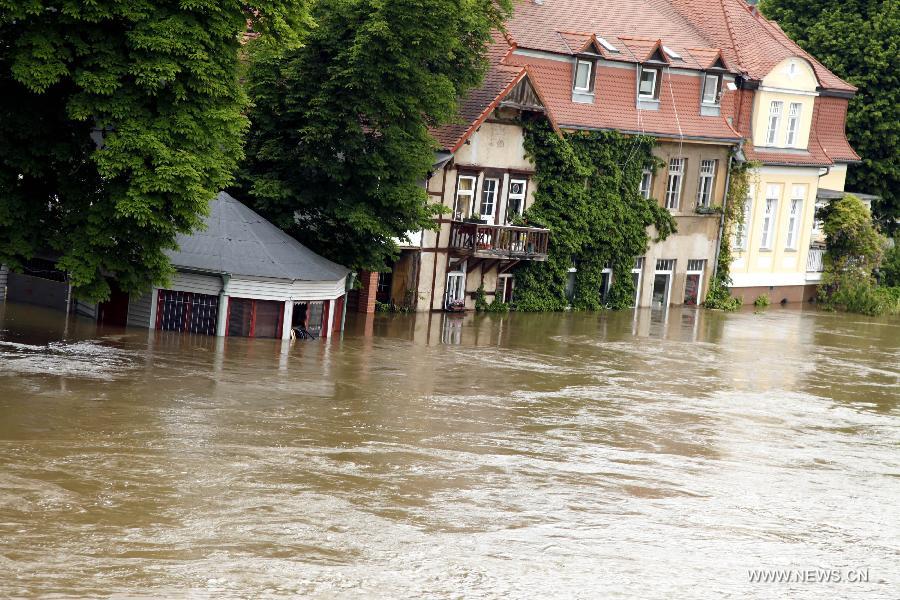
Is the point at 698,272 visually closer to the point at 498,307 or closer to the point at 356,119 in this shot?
the point at 498,307

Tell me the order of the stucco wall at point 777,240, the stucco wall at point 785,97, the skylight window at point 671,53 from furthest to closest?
the stucco wall at point 777,240
the stucco wall at point 785,97
the skylight window at point 671,53

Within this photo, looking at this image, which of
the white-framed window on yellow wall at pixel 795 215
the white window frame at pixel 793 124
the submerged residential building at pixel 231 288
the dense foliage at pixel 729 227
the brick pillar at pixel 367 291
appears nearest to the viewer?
the submerged residential building at pixel 231 288

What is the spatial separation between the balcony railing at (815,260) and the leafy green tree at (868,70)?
4.62 meters

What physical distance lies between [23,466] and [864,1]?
1719 inches

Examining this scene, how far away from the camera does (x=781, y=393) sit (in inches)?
1250

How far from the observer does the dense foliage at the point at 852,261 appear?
→ 5044cm

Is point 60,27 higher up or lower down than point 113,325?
higher up

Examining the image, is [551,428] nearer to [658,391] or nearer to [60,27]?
[658,391]

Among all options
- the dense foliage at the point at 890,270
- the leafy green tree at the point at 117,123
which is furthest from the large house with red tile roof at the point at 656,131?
the leafy green tree at the point at 117,123

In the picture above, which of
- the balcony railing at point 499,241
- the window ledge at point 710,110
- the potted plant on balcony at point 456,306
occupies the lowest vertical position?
the potted plant on balcony at point 456,306

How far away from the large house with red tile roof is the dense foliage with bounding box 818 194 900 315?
4.01 ft

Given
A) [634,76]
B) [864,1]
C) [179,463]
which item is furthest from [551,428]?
[864,1]

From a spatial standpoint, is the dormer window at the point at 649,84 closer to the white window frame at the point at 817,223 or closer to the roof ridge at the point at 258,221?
the white window frame at the point at 817,223

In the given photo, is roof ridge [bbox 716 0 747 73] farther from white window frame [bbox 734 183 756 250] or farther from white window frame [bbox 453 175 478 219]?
white window frame [bbox 453 175 478 219]
